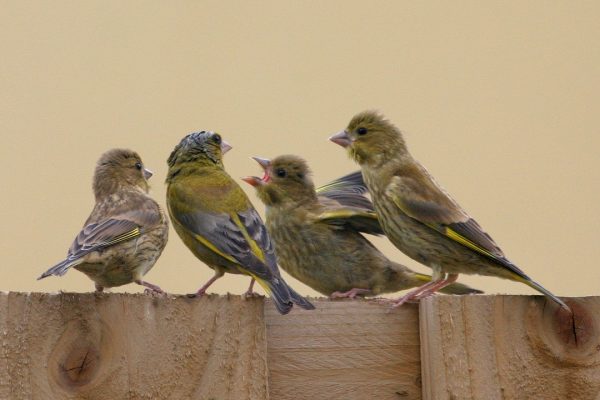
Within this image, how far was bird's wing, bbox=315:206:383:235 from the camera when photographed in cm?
436

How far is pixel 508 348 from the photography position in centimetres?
293

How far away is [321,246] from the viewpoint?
4730 mm

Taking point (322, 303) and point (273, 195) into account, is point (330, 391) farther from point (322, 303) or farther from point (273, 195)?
point (273, 195)

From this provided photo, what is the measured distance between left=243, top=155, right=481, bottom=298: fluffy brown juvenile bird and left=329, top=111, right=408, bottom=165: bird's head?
0.28 metres

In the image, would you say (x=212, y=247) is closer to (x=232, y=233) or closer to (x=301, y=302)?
(x=232, y=233)

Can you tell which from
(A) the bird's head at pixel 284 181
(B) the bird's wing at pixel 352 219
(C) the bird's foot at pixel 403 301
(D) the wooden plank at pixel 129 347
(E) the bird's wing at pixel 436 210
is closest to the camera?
(D) the wooden plank at pixel 129 347

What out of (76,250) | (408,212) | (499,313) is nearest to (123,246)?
(76,250)

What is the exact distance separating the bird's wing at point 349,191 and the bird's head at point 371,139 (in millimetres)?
229

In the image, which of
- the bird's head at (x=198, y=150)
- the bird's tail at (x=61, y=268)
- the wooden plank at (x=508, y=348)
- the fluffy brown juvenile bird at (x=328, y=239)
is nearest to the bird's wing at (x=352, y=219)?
the fluffy brown juvenile bird at (x=328, y=239)

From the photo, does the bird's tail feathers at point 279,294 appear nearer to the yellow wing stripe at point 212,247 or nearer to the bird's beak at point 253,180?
the yellow wing stripe at point 212,247

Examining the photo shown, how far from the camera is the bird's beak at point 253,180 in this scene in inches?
202

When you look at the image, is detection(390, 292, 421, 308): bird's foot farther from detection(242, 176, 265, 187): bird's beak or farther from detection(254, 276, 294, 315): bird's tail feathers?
detection(242, 176, 265, 187): bird's beak

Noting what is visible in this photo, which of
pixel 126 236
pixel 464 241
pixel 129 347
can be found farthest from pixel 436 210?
pixel 129 347

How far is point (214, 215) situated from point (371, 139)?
1.07 meters
